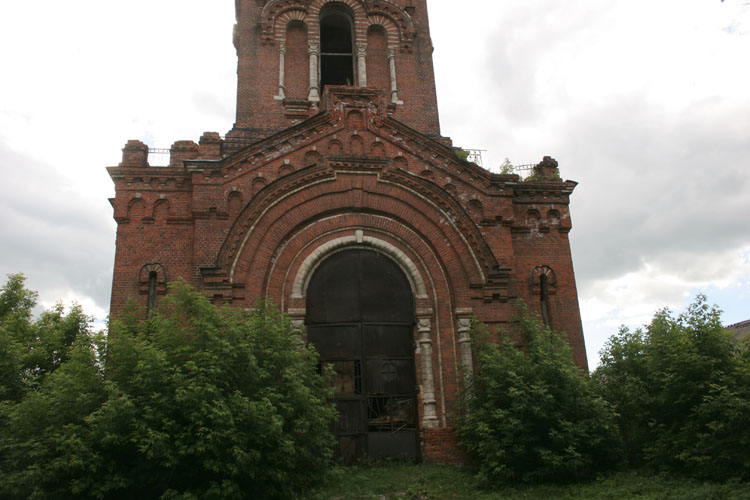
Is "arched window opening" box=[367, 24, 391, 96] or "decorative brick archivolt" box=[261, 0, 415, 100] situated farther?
"arched window opening" box=[367, 24, 391, 96]

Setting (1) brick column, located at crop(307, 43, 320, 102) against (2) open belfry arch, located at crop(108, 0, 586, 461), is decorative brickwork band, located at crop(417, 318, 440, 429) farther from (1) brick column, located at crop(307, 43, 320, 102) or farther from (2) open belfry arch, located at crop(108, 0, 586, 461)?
(1) brick column, located at crop(307, 43, 320, 102)

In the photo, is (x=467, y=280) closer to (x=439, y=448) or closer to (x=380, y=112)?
(x=439, y=448)

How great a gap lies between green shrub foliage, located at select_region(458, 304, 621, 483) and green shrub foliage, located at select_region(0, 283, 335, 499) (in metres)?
3.69

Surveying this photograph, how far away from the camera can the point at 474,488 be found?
12000 millimetres

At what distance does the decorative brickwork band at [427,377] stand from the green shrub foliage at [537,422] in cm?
78

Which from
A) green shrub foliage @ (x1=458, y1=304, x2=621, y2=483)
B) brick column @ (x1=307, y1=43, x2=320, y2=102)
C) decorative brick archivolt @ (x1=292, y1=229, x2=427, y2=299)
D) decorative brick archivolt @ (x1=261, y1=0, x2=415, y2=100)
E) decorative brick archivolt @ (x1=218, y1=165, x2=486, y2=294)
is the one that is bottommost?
green shrub foliage @ (x1=458, y1=304, x2=621, y2=483)

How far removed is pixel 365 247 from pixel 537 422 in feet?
20.0

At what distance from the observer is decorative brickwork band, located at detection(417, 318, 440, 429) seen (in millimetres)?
13961

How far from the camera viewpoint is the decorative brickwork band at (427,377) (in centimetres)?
1396

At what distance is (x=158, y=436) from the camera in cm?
923

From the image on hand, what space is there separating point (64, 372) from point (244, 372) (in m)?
3.48

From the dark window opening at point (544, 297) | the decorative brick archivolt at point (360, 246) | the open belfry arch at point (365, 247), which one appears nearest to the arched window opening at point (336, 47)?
the open belfry arch at point (365, 247)

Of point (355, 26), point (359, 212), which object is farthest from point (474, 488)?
point (355, 26)

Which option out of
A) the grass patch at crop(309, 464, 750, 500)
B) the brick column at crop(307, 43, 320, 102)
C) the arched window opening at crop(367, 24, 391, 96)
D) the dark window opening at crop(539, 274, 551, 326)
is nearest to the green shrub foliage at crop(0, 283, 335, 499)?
the grass patch at crop(309, 464, 750, 500)
